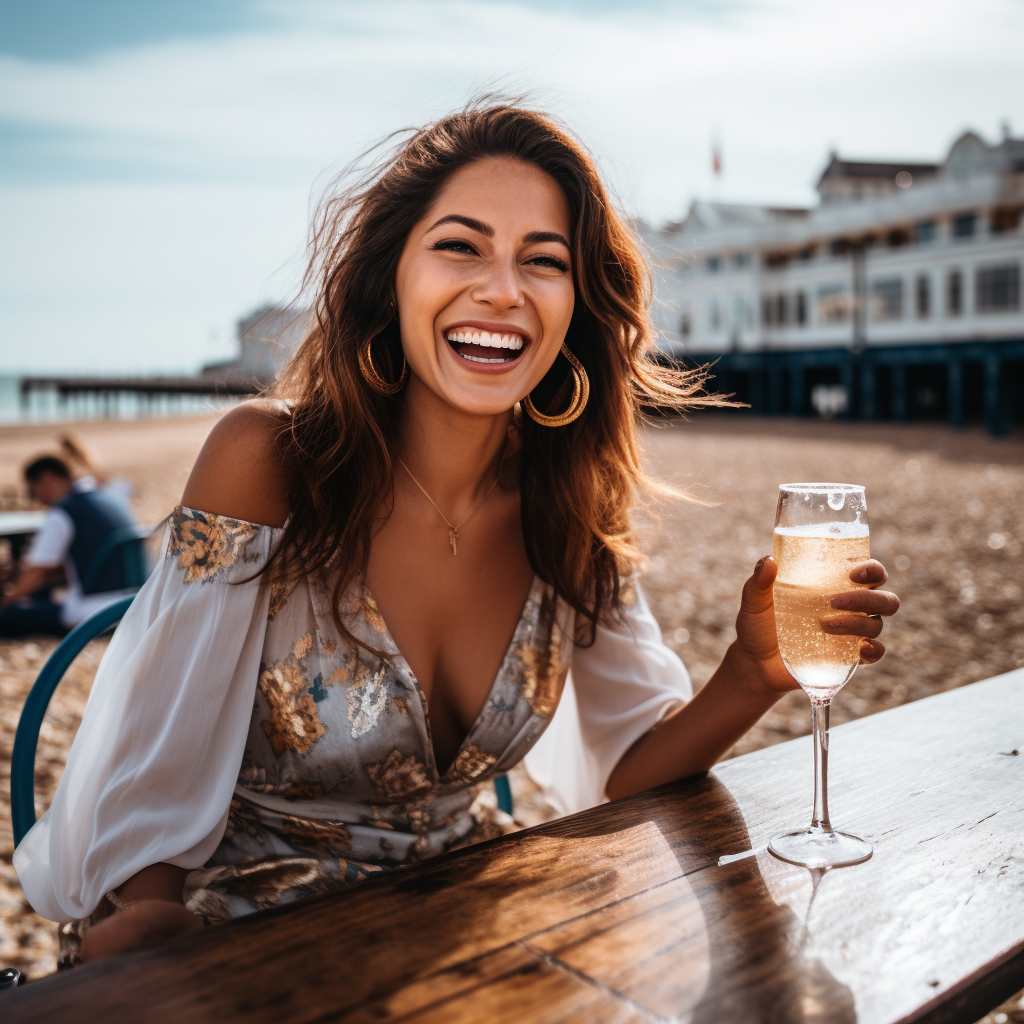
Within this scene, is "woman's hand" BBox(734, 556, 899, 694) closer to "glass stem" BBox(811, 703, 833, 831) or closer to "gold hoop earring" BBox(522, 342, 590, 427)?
"glass stem" BBox(811, 703, 833, 831)

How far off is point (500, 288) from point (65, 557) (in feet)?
19.0

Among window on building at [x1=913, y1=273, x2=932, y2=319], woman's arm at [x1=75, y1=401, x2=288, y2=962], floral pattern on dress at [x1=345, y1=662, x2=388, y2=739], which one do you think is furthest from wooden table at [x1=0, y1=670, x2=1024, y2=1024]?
window on building at [x1=913, y1=273, x2=932, y2=319]

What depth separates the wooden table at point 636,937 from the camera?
3.34 ft

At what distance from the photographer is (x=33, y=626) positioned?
7.07 meters

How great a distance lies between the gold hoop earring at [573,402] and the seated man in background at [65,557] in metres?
4.88

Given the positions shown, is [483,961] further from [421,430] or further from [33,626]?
[33,626]

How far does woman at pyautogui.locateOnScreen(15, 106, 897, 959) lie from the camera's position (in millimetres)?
1719

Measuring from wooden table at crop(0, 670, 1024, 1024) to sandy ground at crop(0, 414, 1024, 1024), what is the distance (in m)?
0.88

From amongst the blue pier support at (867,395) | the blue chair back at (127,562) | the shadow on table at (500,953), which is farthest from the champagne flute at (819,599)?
the blue pier support at (867,395)

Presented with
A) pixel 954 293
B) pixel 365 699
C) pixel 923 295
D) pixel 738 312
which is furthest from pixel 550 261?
pixel 738 312

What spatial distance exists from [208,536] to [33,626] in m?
6.02

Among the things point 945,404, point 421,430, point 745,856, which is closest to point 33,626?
point 421,430

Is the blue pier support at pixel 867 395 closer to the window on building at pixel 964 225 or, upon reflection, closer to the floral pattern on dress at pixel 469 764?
the window on building at pixel 964 225

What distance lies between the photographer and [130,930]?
1384mm
